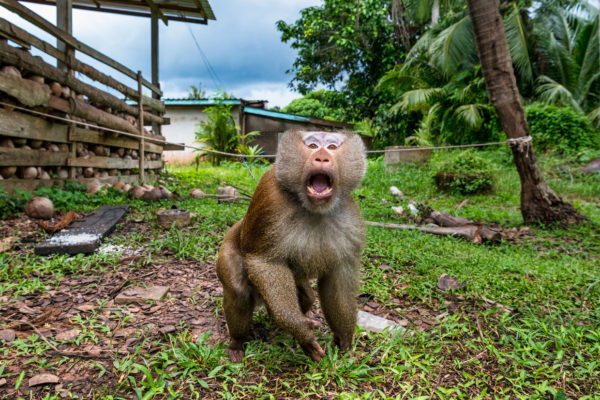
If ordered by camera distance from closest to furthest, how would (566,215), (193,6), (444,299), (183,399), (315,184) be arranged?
1. (183,399)
2. (315,184)
3. (444,299)
4. (566,215)
5. (193,6)

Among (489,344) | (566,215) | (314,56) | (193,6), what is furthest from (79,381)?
(314,56)

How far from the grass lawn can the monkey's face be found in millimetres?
1063

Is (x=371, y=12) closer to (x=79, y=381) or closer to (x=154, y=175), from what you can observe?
(x=154, y=175)

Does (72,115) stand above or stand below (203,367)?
above

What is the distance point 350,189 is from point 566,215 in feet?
17.8

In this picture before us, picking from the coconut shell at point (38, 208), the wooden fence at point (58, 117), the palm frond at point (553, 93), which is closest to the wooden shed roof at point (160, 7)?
the wooden fence at point (58, 117)

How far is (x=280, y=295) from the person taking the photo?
2.27 m

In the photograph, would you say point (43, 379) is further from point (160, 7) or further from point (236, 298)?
point (160, 7)

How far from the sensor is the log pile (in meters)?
5.50

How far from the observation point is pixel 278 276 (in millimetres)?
2289

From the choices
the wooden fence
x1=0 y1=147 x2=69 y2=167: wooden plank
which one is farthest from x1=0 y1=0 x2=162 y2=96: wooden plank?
x1=0 y1=147 x2=69 y2=167: wooden plank

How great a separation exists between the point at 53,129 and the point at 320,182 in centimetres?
609

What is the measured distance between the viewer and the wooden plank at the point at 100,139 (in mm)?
7207

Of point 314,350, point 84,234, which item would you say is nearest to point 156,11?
point 84,234
